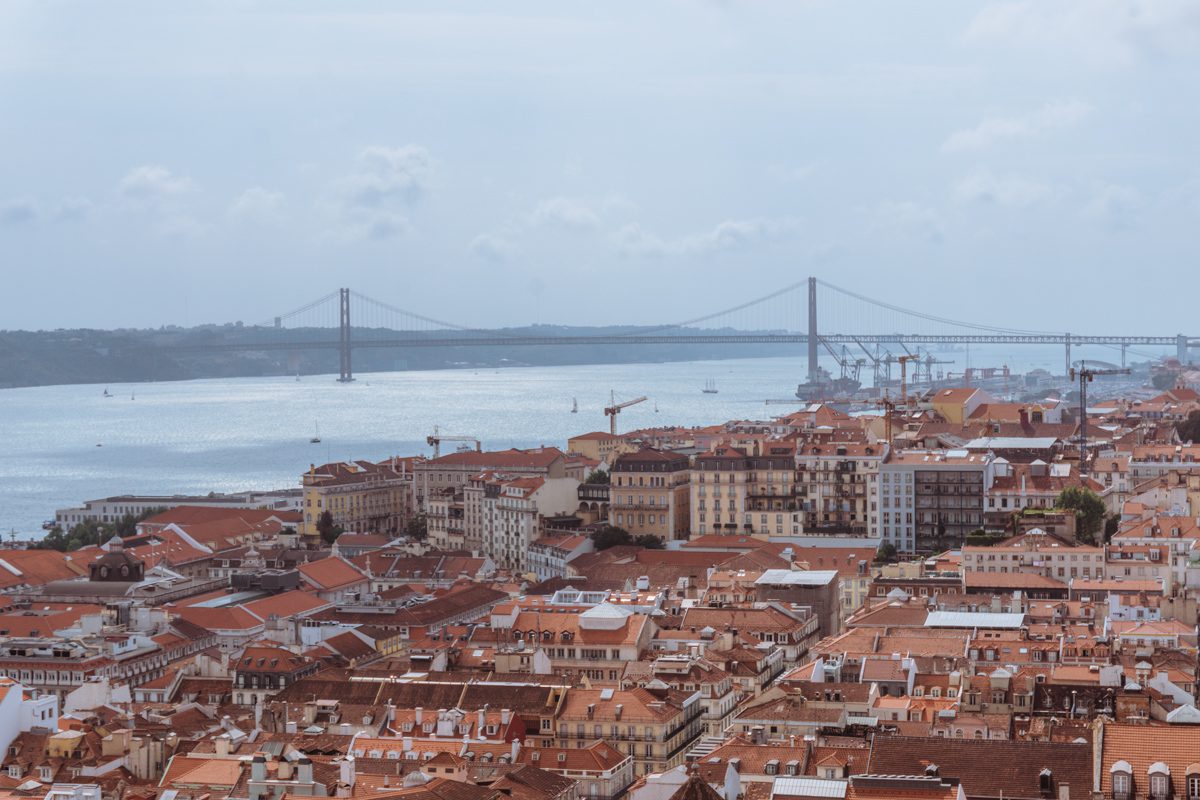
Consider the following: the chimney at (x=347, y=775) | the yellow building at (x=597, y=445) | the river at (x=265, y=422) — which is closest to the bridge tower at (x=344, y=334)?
the river at (x=265, y=422)

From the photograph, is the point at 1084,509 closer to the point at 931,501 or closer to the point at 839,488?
the point at 931,501

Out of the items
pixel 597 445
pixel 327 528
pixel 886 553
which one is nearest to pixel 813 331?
pixel 597 445

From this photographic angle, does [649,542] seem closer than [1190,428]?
Yes

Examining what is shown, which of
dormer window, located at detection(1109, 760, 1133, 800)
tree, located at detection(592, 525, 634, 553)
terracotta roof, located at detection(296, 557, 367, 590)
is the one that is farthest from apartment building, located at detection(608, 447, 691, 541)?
dormer window, located at detection(1109, 760, 1133, 800)

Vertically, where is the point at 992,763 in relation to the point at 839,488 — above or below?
below

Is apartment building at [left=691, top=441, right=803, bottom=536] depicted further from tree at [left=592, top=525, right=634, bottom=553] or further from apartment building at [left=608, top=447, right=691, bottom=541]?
tree at [left=592, top=525, right=634, bottom=553]

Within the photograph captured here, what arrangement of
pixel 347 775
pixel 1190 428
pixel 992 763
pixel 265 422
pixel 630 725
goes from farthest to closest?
1. pixel 265 422
2. pixel 1190 428
3. pixel 630 725
4. pixel 347 775
5. pixel 992 763

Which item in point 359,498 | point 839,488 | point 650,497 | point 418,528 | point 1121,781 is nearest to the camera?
point 1121,781
